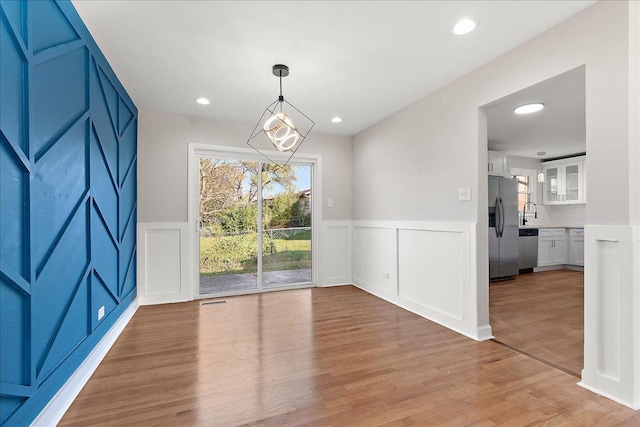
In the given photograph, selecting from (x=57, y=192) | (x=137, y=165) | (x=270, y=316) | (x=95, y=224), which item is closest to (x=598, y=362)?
(x=270, y=316)

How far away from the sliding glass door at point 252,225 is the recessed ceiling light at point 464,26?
291cm

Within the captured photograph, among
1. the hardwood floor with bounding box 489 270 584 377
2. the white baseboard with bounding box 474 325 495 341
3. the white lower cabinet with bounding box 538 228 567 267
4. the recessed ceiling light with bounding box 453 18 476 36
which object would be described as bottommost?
the hardwood floor with bounding box 489 270 584 377

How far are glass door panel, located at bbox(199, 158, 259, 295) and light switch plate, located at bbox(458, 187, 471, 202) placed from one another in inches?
110

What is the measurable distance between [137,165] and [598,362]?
4738 mm

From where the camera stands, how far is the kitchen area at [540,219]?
2.71 metres

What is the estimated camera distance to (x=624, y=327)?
5.66ft

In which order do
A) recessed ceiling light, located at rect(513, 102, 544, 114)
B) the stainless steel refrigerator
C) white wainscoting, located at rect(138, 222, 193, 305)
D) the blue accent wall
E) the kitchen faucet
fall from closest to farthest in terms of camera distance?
the blue accent wall, recessed ceiling light, located at rect(513, 102, 544, 114), white wainscoting, located at rect(138, 222, 193, 305), the stainless steel refrigerator, the kitchen faucet

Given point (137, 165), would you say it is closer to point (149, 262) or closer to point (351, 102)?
point (149, 262)

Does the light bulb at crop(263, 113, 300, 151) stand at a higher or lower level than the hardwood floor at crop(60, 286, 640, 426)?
higher

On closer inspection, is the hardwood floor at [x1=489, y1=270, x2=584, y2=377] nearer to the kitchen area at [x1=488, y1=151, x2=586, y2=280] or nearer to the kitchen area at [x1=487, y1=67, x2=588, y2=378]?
the kitchen area at [x1=487, y1=67, x2=588, y2=378]

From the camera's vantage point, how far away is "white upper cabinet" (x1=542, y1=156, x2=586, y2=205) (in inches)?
236

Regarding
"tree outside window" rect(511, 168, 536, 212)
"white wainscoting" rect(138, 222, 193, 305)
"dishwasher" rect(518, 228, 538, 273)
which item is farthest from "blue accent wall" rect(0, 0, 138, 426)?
"tree outside window" rect(511, 168, 536, 212)

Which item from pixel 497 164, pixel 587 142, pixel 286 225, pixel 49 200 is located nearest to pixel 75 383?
pixel 49 200

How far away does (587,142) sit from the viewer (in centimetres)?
190
